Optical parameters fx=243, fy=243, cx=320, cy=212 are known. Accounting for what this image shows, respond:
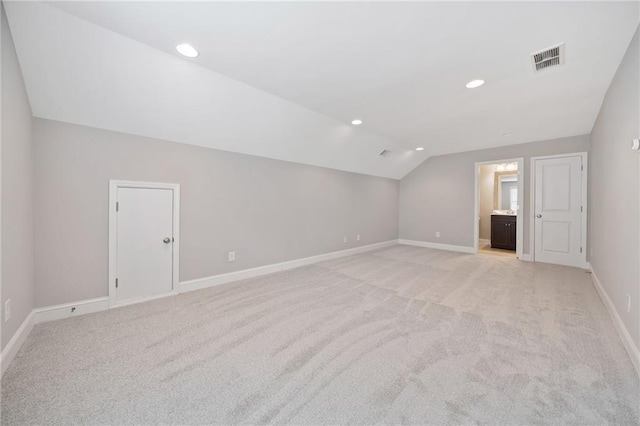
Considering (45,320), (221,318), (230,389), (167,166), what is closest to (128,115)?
(167,166)

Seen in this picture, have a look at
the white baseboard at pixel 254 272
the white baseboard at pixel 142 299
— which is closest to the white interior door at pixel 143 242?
the white baseboard at pixel 142 299

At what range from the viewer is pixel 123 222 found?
9.46ft

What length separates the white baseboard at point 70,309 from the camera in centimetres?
243

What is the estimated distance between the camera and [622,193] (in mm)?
2293

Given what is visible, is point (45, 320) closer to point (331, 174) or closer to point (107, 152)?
point (107, 152)

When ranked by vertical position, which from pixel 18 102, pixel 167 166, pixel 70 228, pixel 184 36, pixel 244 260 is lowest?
pixel 244 260

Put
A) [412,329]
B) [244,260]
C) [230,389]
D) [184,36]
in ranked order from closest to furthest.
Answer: [230,389]
[184,36]
[412,329]
[244,260]

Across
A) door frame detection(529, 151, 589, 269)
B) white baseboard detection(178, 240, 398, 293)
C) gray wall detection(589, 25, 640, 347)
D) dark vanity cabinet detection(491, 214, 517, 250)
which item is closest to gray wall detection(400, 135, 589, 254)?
door frame detection(529, 151, 589, 269)

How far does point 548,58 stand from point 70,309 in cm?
541

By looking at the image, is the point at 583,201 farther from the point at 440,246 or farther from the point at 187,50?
the point at 187,50

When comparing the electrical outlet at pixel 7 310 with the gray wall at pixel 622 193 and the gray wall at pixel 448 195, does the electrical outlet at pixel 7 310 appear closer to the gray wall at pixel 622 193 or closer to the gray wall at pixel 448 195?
the gray wall at pixel 622 193

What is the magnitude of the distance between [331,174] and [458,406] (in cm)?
446

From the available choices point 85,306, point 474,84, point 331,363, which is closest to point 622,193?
point 474,84

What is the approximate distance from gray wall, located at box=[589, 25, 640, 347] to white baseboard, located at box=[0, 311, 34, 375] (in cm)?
464
